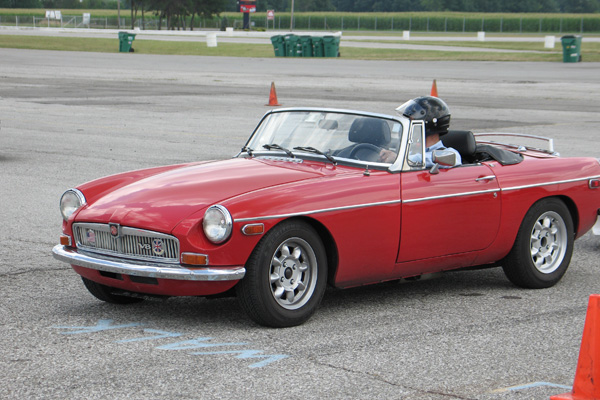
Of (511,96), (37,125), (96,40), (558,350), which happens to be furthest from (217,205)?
(96,40)

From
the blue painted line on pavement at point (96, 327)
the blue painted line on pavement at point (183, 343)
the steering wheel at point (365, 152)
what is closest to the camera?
the blue painted line on pavement at point (183, 343)

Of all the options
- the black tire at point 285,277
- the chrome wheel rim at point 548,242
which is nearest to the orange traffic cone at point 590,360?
the black tire at point 285,277

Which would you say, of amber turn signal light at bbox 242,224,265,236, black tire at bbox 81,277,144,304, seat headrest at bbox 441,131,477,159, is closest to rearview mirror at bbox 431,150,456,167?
seat headrest at bbox 441,131,477,159

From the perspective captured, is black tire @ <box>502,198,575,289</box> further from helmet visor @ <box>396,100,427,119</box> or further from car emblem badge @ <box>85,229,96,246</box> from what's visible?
car emblem badge @ <box>85,229,96,246</box>

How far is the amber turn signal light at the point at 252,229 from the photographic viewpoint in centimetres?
531

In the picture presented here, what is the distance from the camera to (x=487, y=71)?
3931cm

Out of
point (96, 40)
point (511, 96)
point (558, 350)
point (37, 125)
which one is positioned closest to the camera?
point (558, 350)

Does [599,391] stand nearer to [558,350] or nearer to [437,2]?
[558,350]

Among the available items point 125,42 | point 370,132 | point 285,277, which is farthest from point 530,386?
point 125,42

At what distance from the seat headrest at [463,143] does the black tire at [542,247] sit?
26.1 inches

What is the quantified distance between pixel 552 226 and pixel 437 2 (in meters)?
149

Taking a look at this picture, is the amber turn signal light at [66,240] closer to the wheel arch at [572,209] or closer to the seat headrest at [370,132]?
the seat headrest at [370,132]

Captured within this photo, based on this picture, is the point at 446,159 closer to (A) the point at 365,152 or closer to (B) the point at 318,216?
(A) the point at 365,152

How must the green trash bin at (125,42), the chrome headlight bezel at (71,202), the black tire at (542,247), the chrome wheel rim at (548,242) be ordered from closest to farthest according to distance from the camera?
the chrome headlight bezel at (71,202) < the black tire at (542,247) < the chrome wheel rim at (548,242) < the green trash bin at (125,42)
